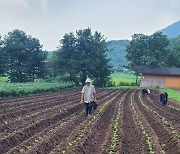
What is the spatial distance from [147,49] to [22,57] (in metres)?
24.7

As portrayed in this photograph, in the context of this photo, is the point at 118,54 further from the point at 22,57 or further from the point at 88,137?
the point at 88,137

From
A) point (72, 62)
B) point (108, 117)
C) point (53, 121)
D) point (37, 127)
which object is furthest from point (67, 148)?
point (72, 62)

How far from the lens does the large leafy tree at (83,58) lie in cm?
5672

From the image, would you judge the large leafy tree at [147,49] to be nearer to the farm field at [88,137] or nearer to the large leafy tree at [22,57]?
the large leafy tree at [22,57]

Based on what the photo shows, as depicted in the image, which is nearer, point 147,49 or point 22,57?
point 22,57

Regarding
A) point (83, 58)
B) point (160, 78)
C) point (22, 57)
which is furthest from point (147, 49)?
point (22, 57)

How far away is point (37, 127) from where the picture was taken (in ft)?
44.7

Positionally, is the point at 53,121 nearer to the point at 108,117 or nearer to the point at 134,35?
the point at 108,117

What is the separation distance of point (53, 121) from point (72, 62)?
4081 centimetres

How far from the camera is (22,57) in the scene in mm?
A: 56062

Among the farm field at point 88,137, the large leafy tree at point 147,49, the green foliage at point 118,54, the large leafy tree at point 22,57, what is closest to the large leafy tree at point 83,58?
the large leafy tree at point 22,57

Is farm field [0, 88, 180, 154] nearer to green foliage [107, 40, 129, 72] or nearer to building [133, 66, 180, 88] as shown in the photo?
building [133, 66, 180, 88]

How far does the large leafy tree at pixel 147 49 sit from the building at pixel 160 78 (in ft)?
31.7

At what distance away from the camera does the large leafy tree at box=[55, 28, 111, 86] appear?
56.7 meters
